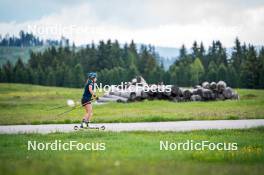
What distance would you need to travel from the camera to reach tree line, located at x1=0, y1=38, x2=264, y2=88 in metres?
99.8

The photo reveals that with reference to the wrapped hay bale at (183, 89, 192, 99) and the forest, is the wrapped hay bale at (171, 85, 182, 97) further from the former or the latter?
the forest

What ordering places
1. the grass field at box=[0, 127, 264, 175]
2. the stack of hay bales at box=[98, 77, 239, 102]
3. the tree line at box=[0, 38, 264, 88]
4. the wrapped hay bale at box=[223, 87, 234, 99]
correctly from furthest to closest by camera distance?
1. the tree line at box=[0, 38, 264, 88]
2. the wrapped hay bale at box=[223, 87, 234, 99]
3. the stack of hay bales at box=[98, 77, 239, 102]
4. the grass field at box=[0, 127, 264, 175]

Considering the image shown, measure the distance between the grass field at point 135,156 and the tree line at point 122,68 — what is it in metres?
72.3

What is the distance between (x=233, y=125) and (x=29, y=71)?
9570 cm

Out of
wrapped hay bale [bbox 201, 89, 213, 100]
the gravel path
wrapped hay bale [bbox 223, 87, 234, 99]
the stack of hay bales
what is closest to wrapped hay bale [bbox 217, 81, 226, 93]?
the stack of hay bales

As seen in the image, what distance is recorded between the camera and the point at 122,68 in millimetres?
104438

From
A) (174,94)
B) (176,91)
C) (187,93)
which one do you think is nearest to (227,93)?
(187,93)

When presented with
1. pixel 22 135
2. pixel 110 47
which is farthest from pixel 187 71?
pixel 22 135

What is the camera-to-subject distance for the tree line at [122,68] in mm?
99750

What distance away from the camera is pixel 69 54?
12512 cm

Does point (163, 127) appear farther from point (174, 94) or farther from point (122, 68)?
point (122, 68)

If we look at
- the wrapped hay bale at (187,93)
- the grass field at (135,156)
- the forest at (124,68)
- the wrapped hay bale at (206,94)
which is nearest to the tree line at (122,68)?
the forest at (124,68)

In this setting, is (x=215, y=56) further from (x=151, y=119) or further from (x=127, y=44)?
(x=151, y=119)

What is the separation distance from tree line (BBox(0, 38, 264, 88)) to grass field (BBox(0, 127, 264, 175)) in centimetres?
7231
